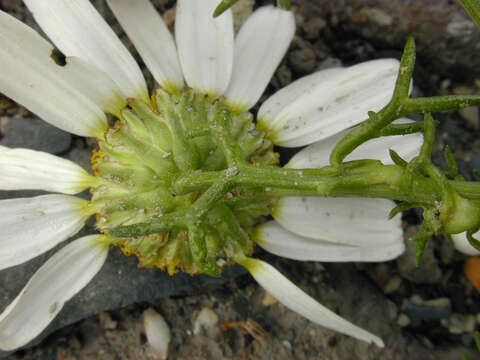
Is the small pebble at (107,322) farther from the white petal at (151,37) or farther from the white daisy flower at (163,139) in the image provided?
the white petal at (151,37)

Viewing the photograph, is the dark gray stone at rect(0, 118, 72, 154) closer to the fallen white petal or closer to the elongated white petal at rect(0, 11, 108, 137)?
the elongated white petal at rect(0, 11, 108, 137)

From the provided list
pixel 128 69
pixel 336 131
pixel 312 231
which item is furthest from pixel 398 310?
pixel 128 69

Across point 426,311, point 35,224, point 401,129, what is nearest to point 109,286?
point 35,224

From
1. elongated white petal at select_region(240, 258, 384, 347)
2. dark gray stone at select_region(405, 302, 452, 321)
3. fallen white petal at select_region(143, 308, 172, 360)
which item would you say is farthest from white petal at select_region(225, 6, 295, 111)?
dark gray stone at select_region(405, 302, 452, 321)

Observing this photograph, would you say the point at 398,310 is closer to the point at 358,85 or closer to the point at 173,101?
the point at 358,85

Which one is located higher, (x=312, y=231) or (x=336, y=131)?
(x=336, y=131)

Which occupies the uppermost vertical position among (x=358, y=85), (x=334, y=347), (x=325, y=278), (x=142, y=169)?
(x=142, y=169)

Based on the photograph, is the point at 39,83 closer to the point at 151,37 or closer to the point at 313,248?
the point at 151,37
